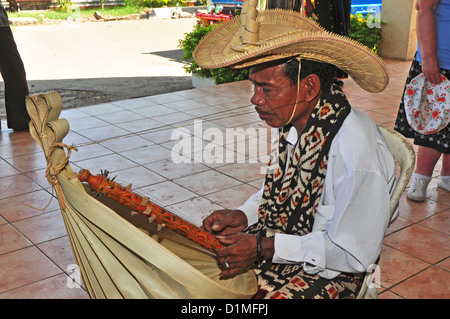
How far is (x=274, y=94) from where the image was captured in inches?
71.0

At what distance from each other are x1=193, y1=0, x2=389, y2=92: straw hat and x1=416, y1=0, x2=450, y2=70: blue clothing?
1754mm

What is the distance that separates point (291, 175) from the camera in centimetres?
187

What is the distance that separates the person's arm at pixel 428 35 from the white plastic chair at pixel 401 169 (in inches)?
61.7

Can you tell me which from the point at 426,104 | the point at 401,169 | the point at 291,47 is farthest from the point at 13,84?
the point at 401,169

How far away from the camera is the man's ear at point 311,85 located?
181 cm

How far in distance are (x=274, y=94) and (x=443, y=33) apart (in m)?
2.12

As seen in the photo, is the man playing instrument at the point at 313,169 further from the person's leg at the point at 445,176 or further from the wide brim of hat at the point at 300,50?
the person's leg at the point at 445,176

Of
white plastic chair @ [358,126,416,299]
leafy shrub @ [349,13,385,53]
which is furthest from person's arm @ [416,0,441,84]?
leafy shrub @ [349,13,385,53]

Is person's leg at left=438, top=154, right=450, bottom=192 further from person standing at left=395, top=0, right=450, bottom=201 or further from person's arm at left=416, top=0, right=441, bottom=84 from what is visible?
person's arm at left=416, top=0, right=441, bottom=84

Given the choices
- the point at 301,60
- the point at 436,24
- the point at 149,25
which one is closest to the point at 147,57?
the point at 149,25

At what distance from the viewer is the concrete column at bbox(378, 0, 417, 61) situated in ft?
29.6

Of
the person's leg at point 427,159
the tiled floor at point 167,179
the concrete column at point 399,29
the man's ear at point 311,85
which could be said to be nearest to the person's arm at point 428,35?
the person's leg at point 427,159

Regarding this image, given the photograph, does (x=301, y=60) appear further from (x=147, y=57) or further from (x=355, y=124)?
(x=147, y=57)

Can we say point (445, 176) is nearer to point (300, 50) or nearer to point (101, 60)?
point (300, 50)
